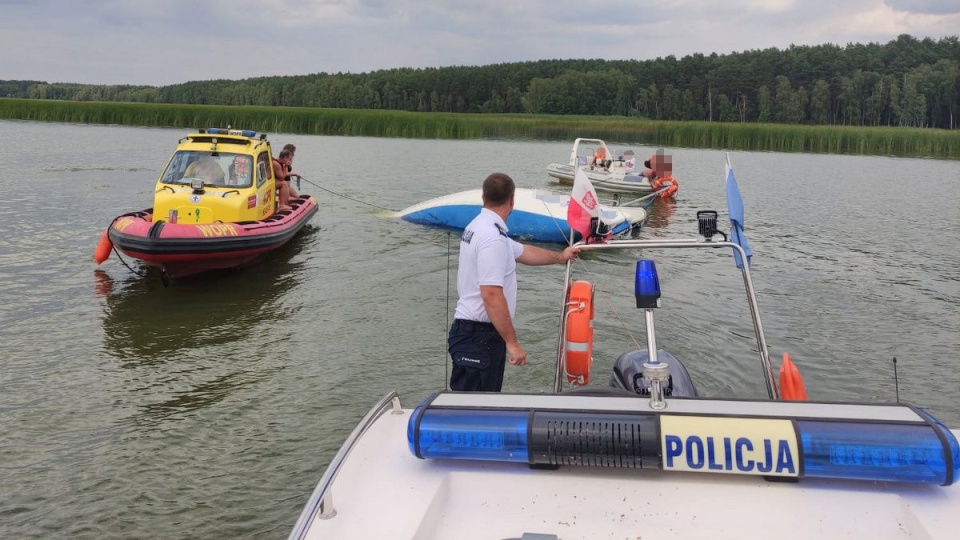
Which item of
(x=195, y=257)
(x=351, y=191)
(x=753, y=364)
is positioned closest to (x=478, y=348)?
(x=753, y=364)

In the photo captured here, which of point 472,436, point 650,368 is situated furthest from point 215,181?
point 650,368

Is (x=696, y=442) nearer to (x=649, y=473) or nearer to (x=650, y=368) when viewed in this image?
(x=649, y=473)

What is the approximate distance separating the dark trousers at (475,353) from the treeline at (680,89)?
106927mm

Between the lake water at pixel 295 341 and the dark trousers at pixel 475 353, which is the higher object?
the dark trousers at pixel 475 353

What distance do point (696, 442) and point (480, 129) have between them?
51.6 meters

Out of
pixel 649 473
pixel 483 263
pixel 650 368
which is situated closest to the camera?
pixel 649 473

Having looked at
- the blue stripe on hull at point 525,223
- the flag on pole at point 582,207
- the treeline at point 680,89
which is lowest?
the blue stripe on hull at point 525,223

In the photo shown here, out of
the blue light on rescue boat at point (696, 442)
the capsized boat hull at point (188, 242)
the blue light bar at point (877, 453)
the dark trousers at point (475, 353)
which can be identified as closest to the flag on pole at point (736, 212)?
the dark trousers at point (475, 353)

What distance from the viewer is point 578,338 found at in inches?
219

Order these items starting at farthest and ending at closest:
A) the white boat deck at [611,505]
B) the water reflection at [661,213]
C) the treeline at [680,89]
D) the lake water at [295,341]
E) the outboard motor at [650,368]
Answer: the treeline at [680,89]
the water reflection at [661,213]
the lake water at [295,341]
the outboard motor at [650,368]
the white boat deck at [611,505]

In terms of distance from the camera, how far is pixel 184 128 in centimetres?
5397

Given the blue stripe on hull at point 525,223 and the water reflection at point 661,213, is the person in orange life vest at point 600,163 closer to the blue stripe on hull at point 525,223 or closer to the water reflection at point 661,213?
the water reflection at point 661,213

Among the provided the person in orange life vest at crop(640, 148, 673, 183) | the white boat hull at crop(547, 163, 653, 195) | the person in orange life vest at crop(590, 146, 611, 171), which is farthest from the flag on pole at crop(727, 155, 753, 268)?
the person in orange life vest at crop(590, 146, 611, 171)

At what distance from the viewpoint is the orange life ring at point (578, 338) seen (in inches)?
218
